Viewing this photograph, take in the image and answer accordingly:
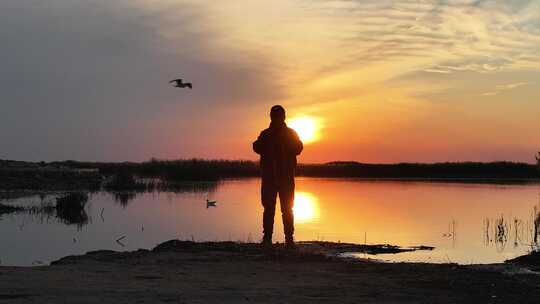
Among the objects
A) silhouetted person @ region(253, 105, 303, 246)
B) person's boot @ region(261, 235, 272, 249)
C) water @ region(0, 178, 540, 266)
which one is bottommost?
water @ region(0, 178, 540, 266)

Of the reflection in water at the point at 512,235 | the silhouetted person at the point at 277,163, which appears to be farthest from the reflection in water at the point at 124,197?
the silhouetted person at the point at 277,163

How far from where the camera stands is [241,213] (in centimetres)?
2823

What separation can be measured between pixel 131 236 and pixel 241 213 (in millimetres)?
9225

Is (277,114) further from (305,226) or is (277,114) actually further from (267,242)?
(305,226)

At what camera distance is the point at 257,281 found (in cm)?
784

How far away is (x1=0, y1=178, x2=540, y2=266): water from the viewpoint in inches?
642

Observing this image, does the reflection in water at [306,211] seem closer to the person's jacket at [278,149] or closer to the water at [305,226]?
the water at [305,226]

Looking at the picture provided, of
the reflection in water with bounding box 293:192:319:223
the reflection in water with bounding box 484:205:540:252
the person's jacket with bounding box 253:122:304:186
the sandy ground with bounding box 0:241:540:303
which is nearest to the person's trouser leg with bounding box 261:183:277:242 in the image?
the person's jacket with bounding box 253:122:304:186

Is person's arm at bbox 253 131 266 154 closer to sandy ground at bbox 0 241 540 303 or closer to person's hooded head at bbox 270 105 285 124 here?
person's hooded head at bbox 270 105 285 124

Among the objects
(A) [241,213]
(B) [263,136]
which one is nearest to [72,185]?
(A) [241,213]

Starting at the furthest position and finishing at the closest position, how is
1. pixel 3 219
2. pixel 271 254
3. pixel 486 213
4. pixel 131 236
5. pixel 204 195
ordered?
pixel 204 195, pixel 486 213, pixel 3 219, pixel 131 236, pixel 271 254

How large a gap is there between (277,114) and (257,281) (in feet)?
11.5

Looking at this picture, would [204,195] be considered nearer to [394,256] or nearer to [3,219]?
[3,219]

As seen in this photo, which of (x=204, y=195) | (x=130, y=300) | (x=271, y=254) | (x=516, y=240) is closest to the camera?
(x=130, y=300)
